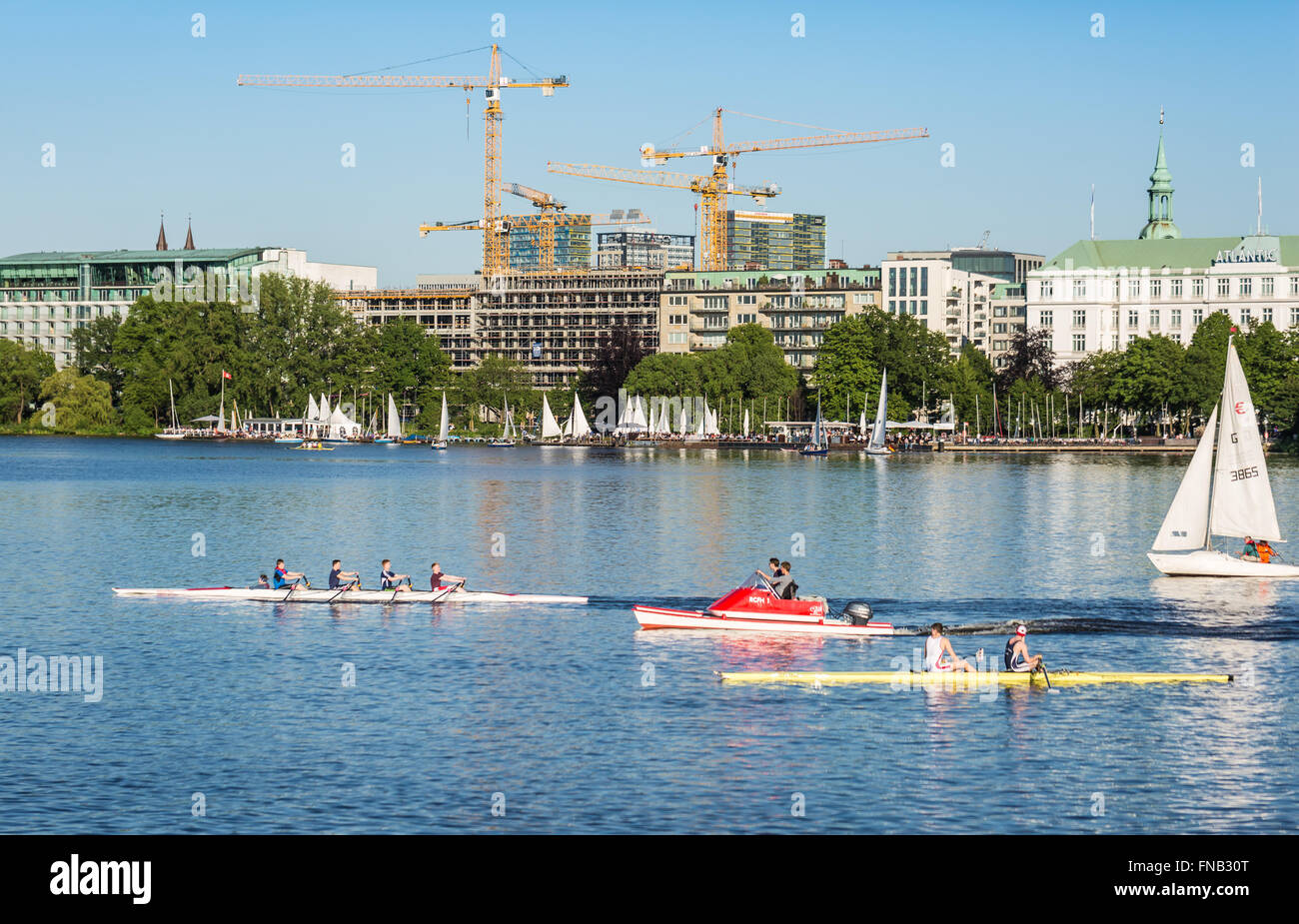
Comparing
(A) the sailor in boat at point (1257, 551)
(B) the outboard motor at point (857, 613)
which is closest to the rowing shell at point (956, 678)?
(B) the outboard motor at point (857, 613)

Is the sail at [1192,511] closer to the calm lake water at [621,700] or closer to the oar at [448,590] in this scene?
the calm lake water at [621,700]

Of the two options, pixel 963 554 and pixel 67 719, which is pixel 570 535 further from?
pixel 67 719

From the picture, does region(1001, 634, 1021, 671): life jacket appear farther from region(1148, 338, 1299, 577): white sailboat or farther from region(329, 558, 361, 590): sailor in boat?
region(329, 558, 361, 590): sailor in boat

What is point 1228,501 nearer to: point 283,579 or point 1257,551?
point 1257,551

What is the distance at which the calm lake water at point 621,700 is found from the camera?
1346 inches

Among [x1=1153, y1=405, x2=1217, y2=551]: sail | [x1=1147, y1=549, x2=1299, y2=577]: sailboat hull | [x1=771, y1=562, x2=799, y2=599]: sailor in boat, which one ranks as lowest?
[x1=1147, y1=549, x2=1299, y2=577]: sailboat hull

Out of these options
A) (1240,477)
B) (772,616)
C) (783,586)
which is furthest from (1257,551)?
(772,616)

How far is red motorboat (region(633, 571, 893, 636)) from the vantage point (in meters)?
53.8

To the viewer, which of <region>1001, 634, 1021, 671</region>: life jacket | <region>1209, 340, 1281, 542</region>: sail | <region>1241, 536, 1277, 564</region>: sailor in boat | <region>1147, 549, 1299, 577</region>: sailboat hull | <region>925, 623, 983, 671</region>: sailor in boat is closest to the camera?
<region>925, 623, 983, 671</region>: sailor in boat

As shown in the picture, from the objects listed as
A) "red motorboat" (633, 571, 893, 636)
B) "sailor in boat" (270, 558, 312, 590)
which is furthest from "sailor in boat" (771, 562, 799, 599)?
"sailor in boat" (270, 558, 312, 590)

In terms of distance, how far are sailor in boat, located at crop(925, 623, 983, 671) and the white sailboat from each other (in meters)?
26.3

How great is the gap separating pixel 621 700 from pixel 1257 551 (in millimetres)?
39074
